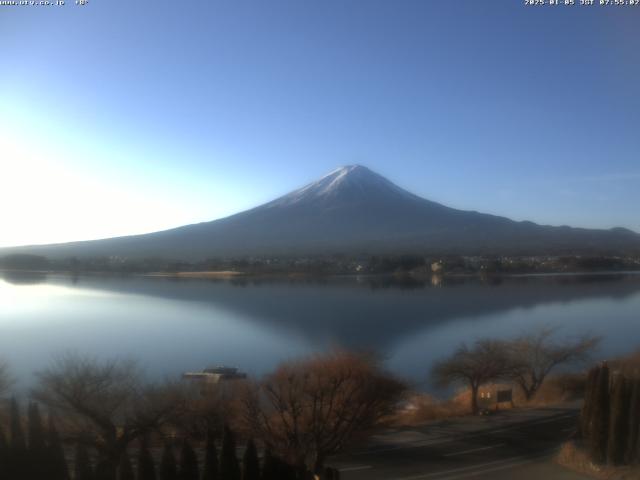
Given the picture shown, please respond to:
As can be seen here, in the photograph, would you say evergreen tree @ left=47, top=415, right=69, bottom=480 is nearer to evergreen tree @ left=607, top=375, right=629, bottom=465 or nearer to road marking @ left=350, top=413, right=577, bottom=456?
road marking @ left=350, top=413, right=577, bottom=456

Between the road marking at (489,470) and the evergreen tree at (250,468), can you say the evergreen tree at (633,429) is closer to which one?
the road marking at (489,470)

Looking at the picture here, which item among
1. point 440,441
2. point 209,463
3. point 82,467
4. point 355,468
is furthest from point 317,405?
point 82,467

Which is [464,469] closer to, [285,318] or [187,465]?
[187,465]

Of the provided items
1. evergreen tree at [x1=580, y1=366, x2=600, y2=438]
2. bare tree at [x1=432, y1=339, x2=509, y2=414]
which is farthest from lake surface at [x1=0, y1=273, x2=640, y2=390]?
evergreen tree at [x1=580, y1=366, x2=600, y2=438]

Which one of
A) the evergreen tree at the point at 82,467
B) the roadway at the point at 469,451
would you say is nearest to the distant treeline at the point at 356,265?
the roadway at the point at 469,451

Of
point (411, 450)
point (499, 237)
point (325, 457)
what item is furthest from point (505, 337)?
point (499, 237)

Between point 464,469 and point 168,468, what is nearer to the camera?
point 168,468
